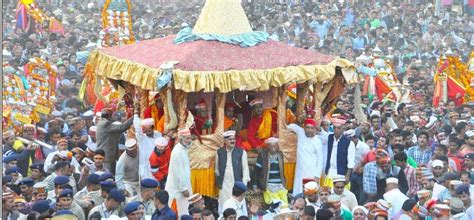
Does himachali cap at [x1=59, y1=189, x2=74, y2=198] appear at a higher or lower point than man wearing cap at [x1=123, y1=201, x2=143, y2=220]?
higher

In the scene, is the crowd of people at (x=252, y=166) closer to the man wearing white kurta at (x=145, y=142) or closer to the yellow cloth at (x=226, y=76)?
the man wearing white kurta at (x=145, y=142)

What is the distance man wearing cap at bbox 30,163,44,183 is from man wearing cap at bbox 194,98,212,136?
70.3 inches

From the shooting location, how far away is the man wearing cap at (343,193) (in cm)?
1631

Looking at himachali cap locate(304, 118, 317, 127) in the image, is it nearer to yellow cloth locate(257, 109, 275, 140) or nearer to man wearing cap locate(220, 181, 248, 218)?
yellow cloth locate(257, 109, 275, 140)

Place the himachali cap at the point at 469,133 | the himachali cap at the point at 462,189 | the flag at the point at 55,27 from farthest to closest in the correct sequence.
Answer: the flag at the point at 55,27
the himachali cap at the point at 469,133
the himachali cap at the point at 462,189

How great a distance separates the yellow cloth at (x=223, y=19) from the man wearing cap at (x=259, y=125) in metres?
0.93

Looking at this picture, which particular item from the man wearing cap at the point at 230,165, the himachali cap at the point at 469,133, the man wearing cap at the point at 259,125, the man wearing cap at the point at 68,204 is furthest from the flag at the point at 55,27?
the man wearing cap at the point at 68,204

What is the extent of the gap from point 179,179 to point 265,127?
171 centimetres

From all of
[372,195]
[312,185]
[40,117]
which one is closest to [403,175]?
[372,195]

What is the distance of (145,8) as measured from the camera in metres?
37.1

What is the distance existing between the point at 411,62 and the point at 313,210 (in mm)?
14175

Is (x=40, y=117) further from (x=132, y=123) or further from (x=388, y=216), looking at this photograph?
(x=388, y=216)

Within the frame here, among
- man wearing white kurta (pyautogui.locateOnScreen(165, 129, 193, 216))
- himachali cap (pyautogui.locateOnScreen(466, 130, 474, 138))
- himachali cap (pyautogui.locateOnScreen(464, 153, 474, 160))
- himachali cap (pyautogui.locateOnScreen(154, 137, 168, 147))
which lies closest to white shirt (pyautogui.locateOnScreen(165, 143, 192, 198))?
man wearing white kurta (pyautogui.locateOnScreen(165, 129, 193, 216))

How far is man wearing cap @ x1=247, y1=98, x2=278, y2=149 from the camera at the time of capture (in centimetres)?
1817
